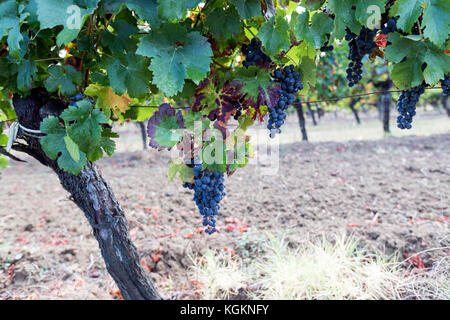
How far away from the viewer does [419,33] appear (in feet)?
3.97

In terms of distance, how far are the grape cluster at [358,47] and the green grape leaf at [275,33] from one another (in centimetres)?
28

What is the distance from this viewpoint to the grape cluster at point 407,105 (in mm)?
1447

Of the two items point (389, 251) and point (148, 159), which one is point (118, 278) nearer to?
point (389, 251)

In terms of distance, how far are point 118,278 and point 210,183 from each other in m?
1.04

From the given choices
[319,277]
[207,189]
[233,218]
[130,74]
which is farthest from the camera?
[233,218]

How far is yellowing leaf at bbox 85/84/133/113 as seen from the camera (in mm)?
1468

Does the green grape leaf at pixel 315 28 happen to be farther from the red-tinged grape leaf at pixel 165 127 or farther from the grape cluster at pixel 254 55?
the red-tinged grape leaf at pixel 165 127

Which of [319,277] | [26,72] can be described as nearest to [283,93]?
[26,72]

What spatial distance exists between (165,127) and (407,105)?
42.8 inches

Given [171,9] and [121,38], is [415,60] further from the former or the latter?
[121,38]

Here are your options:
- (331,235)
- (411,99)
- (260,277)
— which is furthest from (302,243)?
(411,99)

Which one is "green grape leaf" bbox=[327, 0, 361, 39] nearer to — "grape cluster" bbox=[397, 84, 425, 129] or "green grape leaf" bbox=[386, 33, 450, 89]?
"green grape leaf" bbox=[386, 33, 450, 89]

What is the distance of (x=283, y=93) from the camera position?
1367 mm

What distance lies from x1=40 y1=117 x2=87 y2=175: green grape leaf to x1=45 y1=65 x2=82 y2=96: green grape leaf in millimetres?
175
